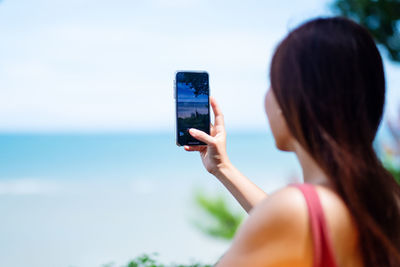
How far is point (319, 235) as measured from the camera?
42.9 inches

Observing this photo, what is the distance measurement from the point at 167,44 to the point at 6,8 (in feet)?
→ 50.5

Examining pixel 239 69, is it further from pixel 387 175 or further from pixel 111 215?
pixel 387 175

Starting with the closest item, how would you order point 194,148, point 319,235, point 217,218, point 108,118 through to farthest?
point 319,235, point 194,148, point 217,218, point 108,118

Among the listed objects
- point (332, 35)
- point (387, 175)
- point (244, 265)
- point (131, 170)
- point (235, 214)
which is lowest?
point (131, 170)

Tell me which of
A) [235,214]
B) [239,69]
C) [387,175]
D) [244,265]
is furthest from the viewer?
[239,69]

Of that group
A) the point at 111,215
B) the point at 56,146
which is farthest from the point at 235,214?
the point at 56,146

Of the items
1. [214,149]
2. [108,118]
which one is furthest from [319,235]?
[108,118]

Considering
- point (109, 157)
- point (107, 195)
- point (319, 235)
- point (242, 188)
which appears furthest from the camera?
point (109, 157)

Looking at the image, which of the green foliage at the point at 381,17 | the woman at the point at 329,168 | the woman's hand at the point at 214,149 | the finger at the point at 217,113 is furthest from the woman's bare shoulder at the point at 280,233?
the green foliage at the point at 381,17

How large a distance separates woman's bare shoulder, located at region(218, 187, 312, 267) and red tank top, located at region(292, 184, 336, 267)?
12mm

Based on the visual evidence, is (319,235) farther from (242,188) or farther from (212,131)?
(212,131)

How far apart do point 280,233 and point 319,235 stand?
81 millimetres

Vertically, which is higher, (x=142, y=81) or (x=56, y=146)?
(x=142, y=81)

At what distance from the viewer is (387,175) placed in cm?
124
